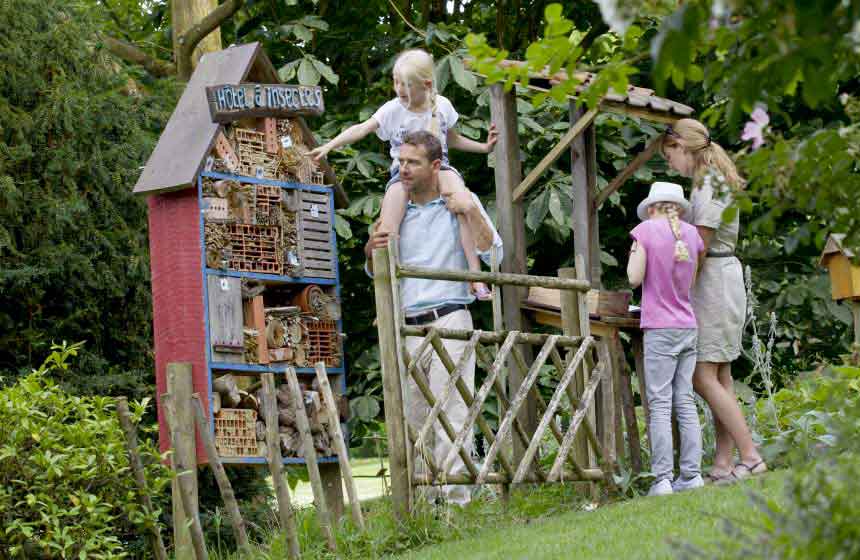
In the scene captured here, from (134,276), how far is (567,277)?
9.56ft

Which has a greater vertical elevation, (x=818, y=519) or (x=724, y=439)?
(x=818, y=519)

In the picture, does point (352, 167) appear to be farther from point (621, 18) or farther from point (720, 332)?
point (621, 18)

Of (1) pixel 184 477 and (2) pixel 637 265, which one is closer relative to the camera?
(1) pixel 184 477

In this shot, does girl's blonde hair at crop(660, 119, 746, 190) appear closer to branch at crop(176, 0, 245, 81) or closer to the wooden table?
the wooden table

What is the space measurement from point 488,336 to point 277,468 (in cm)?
129

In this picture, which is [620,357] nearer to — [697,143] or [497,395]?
[497,395]

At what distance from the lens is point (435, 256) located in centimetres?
700

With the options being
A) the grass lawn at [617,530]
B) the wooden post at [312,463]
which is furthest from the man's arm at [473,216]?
the grass lawn at [617,530]

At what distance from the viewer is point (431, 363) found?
685 cm

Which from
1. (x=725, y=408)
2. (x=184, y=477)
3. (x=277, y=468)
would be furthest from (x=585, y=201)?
(x=184, y=477)

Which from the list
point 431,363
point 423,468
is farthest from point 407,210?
point 423,468

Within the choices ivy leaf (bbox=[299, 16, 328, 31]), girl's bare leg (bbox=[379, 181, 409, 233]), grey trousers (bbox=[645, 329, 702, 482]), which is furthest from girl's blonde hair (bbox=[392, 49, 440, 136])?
ivy leaf (bbox=[299, 16, 328, 31])

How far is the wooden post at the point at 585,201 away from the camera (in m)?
7.91

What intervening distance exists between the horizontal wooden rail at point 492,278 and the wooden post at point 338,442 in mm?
814
